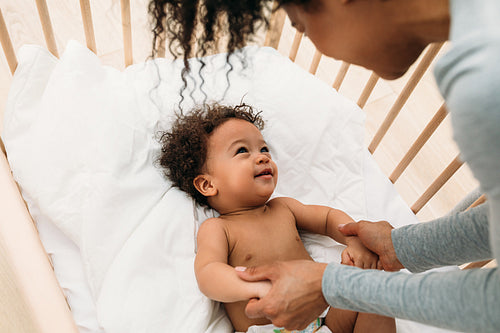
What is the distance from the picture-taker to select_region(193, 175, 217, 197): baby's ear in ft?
3.56

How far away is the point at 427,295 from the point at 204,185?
64 cm

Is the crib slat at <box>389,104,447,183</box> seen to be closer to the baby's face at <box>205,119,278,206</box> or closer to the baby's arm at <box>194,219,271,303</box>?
the baby's face at <box>205,119,278,206</box>

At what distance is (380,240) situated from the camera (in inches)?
35.4

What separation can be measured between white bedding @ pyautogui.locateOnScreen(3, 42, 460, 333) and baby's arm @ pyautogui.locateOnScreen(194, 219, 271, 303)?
6 centimetres

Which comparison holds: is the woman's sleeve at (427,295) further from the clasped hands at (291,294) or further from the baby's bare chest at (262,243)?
the baby's bare chest at (262,243)

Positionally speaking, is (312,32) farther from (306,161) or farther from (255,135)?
(306,161)

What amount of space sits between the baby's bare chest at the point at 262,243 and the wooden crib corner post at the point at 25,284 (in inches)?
A: 14.8

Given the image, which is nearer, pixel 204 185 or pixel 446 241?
pixel 446 241

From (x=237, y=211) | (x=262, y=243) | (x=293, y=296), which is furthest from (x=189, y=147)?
(x=293, y=296)

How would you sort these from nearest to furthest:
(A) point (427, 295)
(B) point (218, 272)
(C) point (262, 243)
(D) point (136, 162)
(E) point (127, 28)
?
1. (A) point (427, 295)
2. (B) point (218, 272)
3. (C) point (262, 243)
4. (D) point (136, 162)
5. (E) point (127, 28)

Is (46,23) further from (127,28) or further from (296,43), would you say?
(296,43)

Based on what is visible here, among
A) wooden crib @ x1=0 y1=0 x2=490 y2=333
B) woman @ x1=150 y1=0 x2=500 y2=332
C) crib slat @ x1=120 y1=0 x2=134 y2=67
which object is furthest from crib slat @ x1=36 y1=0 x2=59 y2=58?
woman @ x1=150 y1=0 x2=500 y2=332

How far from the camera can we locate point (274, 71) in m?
1.38

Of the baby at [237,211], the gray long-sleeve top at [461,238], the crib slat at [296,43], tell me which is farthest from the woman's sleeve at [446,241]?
the crib slat at [296,43]
